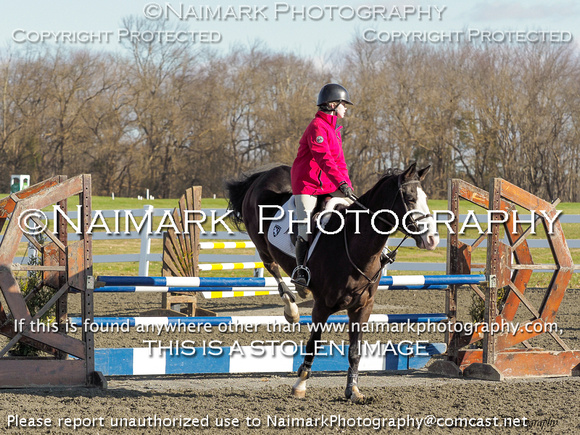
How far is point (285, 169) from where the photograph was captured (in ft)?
21.6

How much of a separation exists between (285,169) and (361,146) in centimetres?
3267

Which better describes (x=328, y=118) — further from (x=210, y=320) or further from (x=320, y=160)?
(x=210, y=320)

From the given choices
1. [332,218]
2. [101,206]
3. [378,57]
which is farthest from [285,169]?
[378,57]

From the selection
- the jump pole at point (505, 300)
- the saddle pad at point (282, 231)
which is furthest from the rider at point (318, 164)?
the jump pole at point (505, 300)

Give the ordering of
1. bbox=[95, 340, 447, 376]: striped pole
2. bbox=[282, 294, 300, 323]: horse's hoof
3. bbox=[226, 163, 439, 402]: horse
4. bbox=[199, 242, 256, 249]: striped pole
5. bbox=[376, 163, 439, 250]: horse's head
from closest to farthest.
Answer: bbox=[376, 163, 439, 250]: horse's head, bbox=[226, 163, 439, 402]: horse, bbox=[95, 340, 447, 376]: striped pole, bbox=[282, 294, 300, 323]: horse's hoof, bbox=[199, 242, 256, 249]: striped pole

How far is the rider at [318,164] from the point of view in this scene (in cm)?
525

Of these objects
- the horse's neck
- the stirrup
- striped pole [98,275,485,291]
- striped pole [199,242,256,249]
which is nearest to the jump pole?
striped pole [98,275,485,291]

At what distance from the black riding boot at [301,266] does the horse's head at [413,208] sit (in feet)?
2.92

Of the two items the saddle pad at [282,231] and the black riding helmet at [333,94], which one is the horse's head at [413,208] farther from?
the saddle pad at [282,231]

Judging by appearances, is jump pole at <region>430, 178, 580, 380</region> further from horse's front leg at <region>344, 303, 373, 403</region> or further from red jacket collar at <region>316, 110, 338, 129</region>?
red jacket collar at <region>316, 110, 338, 129</region>

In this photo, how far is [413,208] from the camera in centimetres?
459

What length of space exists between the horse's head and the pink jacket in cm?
57

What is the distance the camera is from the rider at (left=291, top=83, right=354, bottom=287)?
5.25 metres

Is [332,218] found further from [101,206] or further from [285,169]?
[101,206]
